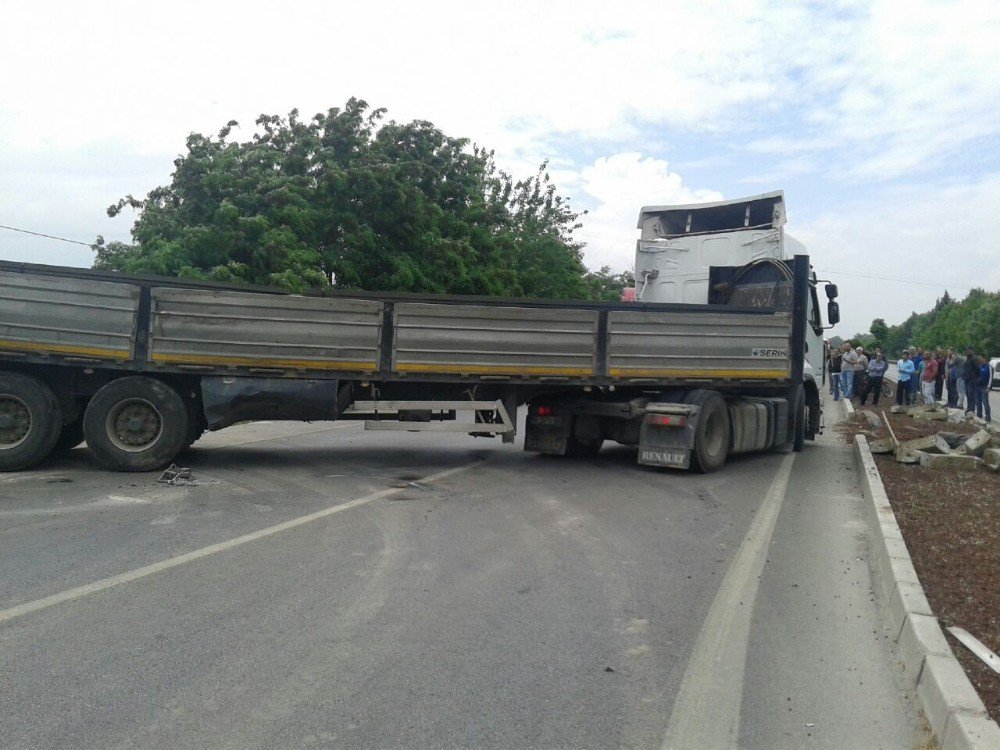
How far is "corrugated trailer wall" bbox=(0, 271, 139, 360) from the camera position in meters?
9.84

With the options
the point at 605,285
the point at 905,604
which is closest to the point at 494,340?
the point at 905,604

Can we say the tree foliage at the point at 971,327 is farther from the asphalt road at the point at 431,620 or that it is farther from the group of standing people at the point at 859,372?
the asphalt road at the point at 431,620

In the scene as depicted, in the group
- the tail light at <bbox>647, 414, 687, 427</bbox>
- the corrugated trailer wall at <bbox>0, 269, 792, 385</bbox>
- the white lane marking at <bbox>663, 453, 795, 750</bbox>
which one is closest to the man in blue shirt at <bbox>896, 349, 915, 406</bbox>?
the corrugated trailer wall at <bbox>0, 269, 792, 385</bbox>

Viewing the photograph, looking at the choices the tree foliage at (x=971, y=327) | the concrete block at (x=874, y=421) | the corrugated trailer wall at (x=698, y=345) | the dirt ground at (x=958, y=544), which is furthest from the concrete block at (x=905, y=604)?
the tree foliage at (x=971, y=327)

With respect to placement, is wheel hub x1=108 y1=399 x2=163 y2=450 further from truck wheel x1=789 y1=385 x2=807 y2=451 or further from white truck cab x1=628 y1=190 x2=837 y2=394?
truck wheel x1=789 y1=385 x2=807 y2=451

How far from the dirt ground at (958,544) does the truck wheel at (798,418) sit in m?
1.50

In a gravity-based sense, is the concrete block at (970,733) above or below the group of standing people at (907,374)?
below

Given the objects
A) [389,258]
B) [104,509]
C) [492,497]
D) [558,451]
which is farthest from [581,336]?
[389,258]

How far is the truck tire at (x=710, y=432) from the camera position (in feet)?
36.8

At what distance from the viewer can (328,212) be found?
20656mm

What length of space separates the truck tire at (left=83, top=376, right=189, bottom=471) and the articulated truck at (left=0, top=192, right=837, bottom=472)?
2cm

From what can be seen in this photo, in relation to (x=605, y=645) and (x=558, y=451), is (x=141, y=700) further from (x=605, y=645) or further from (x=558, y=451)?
(x=558, y=451)

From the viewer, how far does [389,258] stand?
21.1 m

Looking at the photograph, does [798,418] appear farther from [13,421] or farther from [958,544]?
[13,421]
